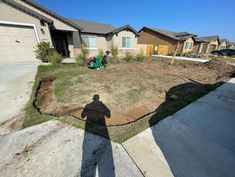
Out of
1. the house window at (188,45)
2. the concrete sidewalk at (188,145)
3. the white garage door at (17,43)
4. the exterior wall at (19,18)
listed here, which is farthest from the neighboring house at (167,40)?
the concrete sidewalk at (188,145)

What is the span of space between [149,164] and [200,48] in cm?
3450

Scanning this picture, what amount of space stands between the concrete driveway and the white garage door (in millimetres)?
2385

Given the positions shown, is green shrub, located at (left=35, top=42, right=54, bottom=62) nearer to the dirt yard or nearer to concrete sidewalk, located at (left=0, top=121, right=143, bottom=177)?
the dirt yard

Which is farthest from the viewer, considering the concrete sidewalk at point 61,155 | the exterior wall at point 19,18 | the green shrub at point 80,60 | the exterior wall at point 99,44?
the exterior wall at point 99,44

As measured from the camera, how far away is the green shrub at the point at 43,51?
8.88 metres

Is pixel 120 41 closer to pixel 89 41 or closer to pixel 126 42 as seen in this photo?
pixel 126 42

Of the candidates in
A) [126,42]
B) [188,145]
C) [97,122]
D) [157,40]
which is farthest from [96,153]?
[157,40]

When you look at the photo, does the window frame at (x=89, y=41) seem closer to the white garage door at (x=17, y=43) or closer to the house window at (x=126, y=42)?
the house window at (x=126, y=42)

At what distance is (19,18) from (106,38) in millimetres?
9075

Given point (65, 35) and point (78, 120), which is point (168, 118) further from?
point (65, 35)

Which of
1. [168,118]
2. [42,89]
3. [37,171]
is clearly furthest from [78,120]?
[42,89]

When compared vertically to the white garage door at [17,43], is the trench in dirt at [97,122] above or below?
below

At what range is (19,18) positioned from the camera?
824cm

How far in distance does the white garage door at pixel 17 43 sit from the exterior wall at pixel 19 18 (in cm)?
40
